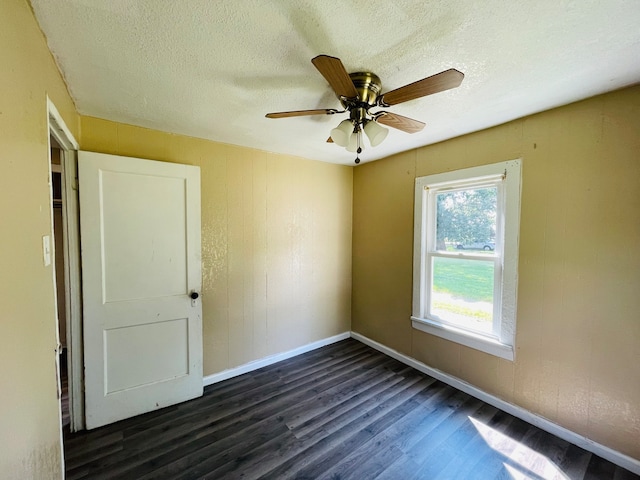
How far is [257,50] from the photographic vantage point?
4.09ft


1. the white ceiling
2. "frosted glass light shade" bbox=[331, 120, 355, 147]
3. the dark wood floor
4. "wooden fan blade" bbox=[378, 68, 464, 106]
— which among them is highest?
the white ceiling

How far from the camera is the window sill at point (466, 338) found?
2088mm

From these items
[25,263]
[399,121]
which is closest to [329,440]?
[25,263]

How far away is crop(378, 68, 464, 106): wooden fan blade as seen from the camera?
3.62 ft

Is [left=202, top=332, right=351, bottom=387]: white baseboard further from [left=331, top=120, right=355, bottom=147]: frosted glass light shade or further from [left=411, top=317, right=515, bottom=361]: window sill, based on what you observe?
[left=331, top=120, right=355, bottom=147]: frosted glass light shade

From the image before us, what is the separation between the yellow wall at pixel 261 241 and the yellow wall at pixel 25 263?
114 cm

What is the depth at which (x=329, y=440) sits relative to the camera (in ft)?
5.94

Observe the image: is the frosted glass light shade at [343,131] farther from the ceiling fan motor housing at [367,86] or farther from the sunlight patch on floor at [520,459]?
the sunlight patch on floor at [520,459]

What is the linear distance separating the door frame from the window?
2861mm

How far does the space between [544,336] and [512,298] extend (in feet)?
1.02

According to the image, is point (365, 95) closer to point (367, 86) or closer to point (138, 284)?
point (367, 86)

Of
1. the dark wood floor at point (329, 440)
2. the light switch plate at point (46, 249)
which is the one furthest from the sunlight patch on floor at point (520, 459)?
the light switch plate at point (46, 249)

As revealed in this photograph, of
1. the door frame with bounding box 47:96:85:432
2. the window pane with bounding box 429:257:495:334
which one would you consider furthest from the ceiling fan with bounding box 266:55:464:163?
the door frame with bounding box 47:96:85:432

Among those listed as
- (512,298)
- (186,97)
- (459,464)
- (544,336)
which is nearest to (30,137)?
(186,97)
